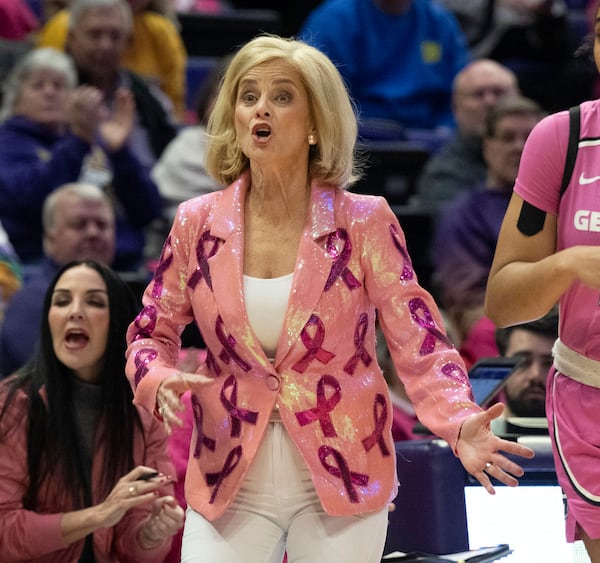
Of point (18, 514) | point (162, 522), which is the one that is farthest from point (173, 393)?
point (18, 514)

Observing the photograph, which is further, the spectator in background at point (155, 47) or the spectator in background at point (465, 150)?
the spectator in background at point (155, 47)

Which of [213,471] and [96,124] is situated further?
[96,124]

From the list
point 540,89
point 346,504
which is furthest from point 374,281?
point 540,89

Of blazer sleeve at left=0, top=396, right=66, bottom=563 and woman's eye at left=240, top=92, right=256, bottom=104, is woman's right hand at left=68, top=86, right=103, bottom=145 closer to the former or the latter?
blazer sleeve at left=0, top=396, right=66, bottom=563

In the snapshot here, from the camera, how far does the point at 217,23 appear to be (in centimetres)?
865

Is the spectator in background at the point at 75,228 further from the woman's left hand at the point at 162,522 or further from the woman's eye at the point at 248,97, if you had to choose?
the woman's eye at the point at 248,97

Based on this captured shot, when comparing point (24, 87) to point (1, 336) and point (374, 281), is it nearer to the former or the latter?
point (1, 336)

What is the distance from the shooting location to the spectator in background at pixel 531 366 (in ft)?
15.0

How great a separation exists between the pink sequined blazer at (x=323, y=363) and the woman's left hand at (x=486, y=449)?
5cm

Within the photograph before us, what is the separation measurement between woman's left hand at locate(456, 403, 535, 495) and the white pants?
0.27m

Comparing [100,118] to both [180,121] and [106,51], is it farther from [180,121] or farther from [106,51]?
[180,121]

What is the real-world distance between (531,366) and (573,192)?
194cm

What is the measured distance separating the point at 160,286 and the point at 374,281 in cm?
47

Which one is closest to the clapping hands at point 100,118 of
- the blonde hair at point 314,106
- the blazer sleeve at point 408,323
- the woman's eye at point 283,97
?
the blonde hair at point 314,106
